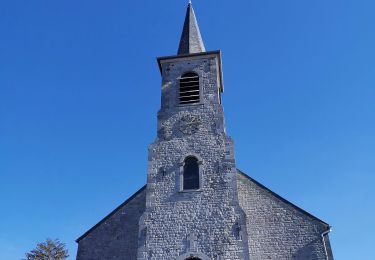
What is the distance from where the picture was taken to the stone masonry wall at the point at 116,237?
549 inches

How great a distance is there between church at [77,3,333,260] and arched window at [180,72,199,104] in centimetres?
5

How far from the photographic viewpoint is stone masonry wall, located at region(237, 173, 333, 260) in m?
13.0

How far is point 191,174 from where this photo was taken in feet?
Result: 46.0

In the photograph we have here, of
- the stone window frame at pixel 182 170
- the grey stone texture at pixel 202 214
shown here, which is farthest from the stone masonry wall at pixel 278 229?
the stone window frame at pixel 182 170

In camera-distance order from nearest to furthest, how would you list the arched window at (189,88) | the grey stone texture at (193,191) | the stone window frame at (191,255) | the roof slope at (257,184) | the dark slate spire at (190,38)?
the stone window frame at (191,255) → the grey stone texture at (193,191) → the roof slope at (257,184) → the arched window at (189,88) → the dark slate spire at (190,38)

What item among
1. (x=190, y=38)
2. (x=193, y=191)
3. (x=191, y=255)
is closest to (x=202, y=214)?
(x=193, y=191)

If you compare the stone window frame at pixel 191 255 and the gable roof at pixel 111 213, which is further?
the gable roof at pixel 111 213

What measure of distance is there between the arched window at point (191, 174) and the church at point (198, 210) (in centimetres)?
4

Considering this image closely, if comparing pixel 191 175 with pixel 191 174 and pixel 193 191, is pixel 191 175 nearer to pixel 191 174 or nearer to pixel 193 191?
pixel 191 174

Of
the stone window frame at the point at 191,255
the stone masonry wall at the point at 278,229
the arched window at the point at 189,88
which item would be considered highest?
the arched window at the point at 189,88

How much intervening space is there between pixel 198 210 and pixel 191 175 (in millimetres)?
1518

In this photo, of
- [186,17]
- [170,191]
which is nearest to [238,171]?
[170,191]

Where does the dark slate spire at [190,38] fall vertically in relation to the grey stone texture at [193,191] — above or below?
above

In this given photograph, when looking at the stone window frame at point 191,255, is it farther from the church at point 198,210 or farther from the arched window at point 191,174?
the arched window at point 191,174
